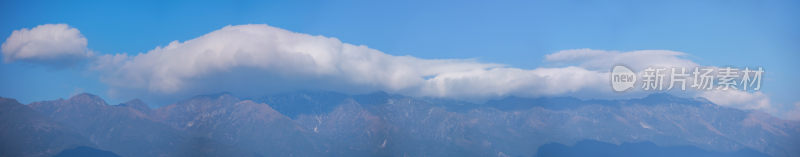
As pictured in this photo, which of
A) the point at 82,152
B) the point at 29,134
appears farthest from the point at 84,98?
the point at 29,134

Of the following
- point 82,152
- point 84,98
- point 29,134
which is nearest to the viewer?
point 29,134

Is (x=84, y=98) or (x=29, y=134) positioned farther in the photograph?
(x=84, y=98)

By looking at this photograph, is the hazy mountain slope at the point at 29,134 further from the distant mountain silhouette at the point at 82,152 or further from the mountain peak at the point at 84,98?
the mountain peak at the point at 84,98

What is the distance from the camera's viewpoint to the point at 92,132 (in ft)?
540

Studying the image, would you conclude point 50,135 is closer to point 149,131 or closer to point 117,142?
point 117,142

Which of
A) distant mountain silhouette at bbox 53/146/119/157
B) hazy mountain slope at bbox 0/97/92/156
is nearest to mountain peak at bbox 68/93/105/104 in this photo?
hazy mountain slope at bbox 0/97/92/156

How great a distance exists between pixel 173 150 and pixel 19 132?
69388 mm

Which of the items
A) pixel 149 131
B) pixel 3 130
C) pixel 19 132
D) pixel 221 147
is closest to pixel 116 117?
pixel 149 131

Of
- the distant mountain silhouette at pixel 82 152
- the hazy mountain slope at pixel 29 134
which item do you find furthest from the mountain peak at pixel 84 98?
the distant mountain silhouette at pixel 82 152

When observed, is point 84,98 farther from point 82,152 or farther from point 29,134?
point 29,134

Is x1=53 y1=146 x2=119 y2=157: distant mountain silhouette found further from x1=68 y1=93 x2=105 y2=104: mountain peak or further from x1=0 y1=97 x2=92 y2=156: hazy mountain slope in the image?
x1=68 y1=93 x2=105 y2=104: mountain peak

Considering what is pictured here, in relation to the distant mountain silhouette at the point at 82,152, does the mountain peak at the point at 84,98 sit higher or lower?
higher

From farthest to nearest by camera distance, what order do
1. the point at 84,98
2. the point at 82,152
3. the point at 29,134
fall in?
the point at 84,98
the point at 82,152
the point at 29,134

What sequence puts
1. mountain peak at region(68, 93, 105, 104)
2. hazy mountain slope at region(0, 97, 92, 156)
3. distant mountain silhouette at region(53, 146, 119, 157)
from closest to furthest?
hazy mountain slope at region(0, 97, 92, 156) → distant mountain silhouette at region(53, 146, 119, 157) → mountain peak at region(68, 93, 105, 104)
